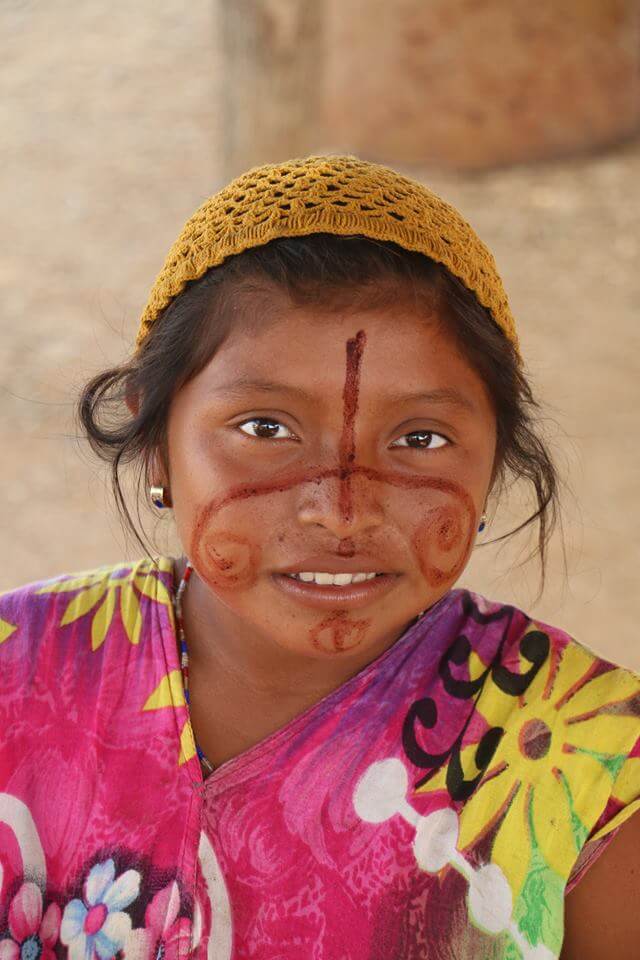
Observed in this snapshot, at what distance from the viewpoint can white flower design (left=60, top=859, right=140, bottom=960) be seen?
1613 millimetres

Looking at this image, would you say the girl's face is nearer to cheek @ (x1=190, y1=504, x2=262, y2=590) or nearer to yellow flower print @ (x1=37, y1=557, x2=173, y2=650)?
cheek @ (x1=190, y1=504, x2=262, y2=590)

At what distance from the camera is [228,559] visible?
5.19ft

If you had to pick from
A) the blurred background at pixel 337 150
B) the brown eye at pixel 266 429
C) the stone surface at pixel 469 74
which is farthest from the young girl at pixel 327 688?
the stone surface at pixel 469 74

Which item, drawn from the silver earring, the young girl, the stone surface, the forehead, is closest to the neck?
the young girl

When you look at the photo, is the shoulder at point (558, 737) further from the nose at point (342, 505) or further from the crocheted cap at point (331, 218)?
the crocheted cap at point (331, 218)

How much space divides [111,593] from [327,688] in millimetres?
367

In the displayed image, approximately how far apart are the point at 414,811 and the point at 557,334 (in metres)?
5.31

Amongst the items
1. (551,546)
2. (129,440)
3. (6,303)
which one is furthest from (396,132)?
(129,440)

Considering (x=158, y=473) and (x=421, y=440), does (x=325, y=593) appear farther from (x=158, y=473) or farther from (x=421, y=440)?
(x=158, y=473)

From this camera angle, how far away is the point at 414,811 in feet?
5.38

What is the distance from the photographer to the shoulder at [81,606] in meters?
1.80

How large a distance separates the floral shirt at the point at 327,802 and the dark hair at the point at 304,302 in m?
0.25

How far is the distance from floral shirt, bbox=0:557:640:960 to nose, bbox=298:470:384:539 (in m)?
0.32

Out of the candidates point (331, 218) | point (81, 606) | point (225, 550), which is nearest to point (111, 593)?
point (81, 606)
